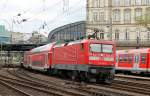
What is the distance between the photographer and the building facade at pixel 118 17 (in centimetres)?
9619

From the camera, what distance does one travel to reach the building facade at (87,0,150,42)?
9619cm

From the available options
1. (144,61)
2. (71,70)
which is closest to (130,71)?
(144,61)

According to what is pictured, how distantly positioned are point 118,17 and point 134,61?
1981 inches

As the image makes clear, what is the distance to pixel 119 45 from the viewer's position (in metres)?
90.8

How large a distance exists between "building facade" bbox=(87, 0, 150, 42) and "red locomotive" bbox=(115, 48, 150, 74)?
41525 millimetres

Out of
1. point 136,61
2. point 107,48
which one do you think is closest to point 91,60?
point 107,48

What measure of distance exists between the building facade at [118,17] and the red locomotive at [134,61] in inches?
1635

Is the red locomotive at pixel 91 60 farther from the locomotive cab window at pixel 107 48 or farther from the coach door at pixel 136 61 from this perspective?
the coach door at pixel 136 61

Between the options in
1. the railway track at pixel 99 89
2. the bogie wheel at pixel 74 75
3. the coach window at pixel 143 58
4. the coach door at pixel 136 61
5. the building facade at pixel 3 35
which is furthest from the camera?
the building facade at pixel 3 35

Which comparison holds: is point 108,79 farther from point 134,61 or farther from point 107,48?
point 134,61

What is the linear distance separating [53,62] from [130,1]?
57739 millimetres

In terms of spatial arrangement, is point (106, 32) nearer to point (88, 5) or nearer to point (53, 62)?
point (88, 5)

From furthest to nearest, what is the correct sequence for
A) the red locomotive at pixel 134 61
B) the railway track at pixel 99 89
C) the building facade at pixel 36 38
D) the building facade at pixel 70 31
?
1. the building facade at pixel 36 38
2. the building facade at pixel 70 31
3. the red locomotive at pixel 134 61
4. the railway track at pixel 99 89

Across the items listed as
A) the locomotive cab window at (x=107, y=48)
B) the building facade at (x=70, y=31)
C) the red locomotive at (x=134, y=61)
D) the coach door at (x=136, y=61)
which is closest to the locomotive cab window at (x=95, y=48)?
the locomotive cab window at (x=107, y=48)
